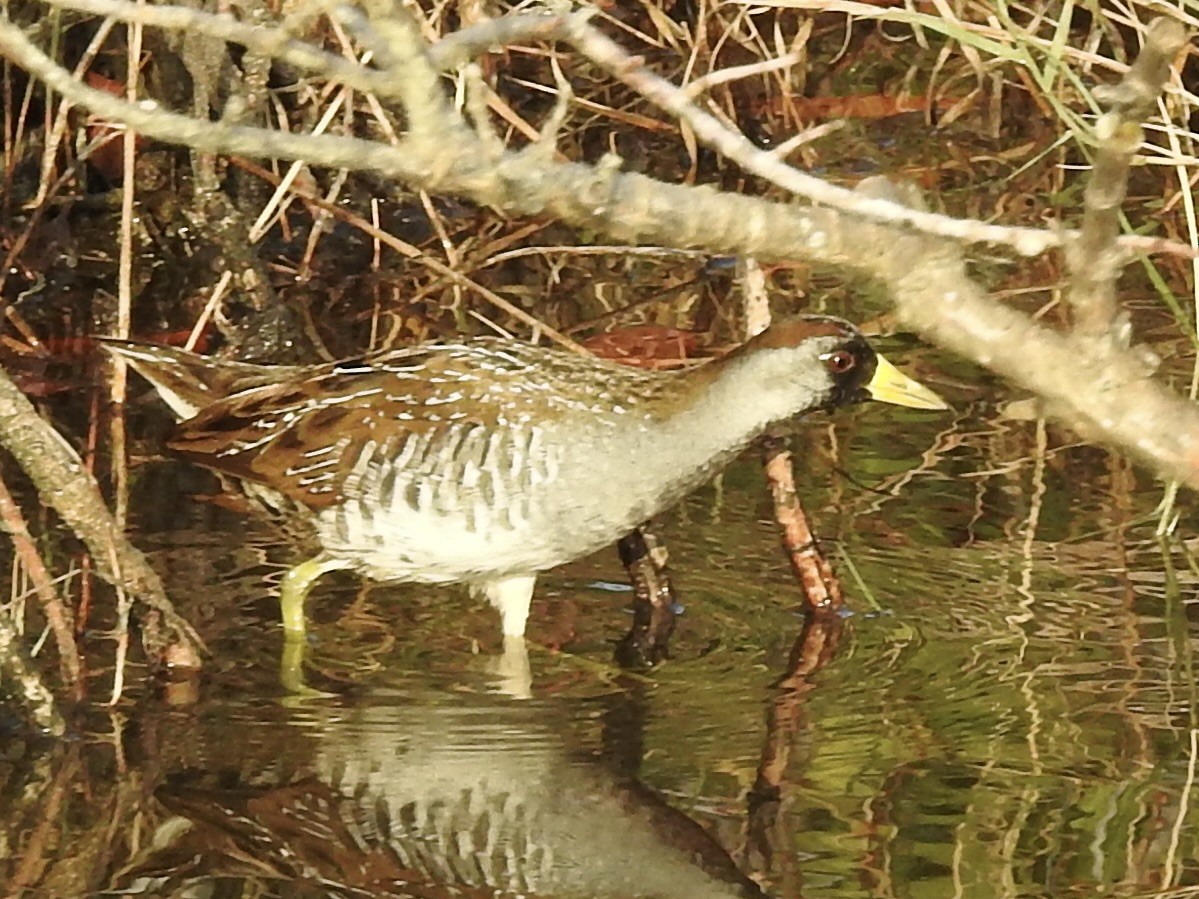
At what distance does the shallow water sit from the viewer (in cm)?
286

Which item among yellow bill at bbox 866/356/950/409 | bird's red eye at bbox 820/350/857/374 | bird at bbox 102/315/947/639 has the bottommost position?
bird at bbox 102/315/947/639

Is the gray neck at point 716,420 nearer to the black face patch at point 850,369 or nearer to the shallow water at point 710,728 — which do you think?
the black face patch at point 850,369

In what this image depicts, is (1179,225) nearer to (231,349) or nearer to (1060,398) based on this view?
(231,349)

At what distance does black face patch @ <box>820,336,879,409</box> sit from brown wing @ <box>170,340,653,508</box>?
1.19 feet

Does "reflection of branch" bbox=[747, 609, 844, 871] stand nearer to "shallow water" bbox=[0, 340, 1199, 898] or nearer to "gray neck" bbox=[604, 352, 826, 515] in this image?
"shallow water" bbox=[0, 340, 1199, 898]

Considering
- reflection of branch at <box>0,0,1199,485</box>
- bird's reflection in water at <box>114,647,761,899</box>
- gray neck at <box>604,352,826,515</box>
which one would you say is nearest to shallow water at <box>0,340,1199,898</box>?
bird's reflection in water at <box>114,647,761,899</box>

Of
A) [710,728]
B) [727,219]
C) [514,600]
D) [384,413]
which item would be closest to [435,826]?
[710,728]

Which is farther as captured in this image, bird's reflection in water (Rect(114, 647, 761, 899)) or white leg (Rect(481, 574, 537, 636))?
white leg (Rect(481, 574, 537, 636))

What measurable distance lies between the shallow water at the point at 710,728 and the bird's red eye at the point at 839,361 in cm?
38

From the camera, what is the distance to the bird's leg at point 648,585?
3871mm

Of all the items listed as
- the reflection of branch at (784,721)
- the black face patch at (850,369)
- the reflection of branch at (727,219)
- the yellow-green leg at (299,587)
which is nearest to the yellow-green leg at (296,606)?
the yellow-green leg at (299,587)

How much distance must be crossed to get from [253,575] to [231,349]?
1.48 m

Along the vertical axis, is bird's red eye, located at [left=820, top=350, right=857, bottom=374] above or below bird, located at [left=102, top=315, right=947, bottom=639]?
above

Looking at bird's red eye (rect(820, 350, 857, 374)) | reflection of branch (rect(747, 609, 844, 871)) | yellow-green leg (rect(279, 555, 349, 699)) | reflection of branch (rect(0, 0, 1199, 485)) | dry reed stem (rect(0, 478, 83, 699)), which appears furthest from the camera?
bird's red eye (rect(820, 350, 857, 374))
